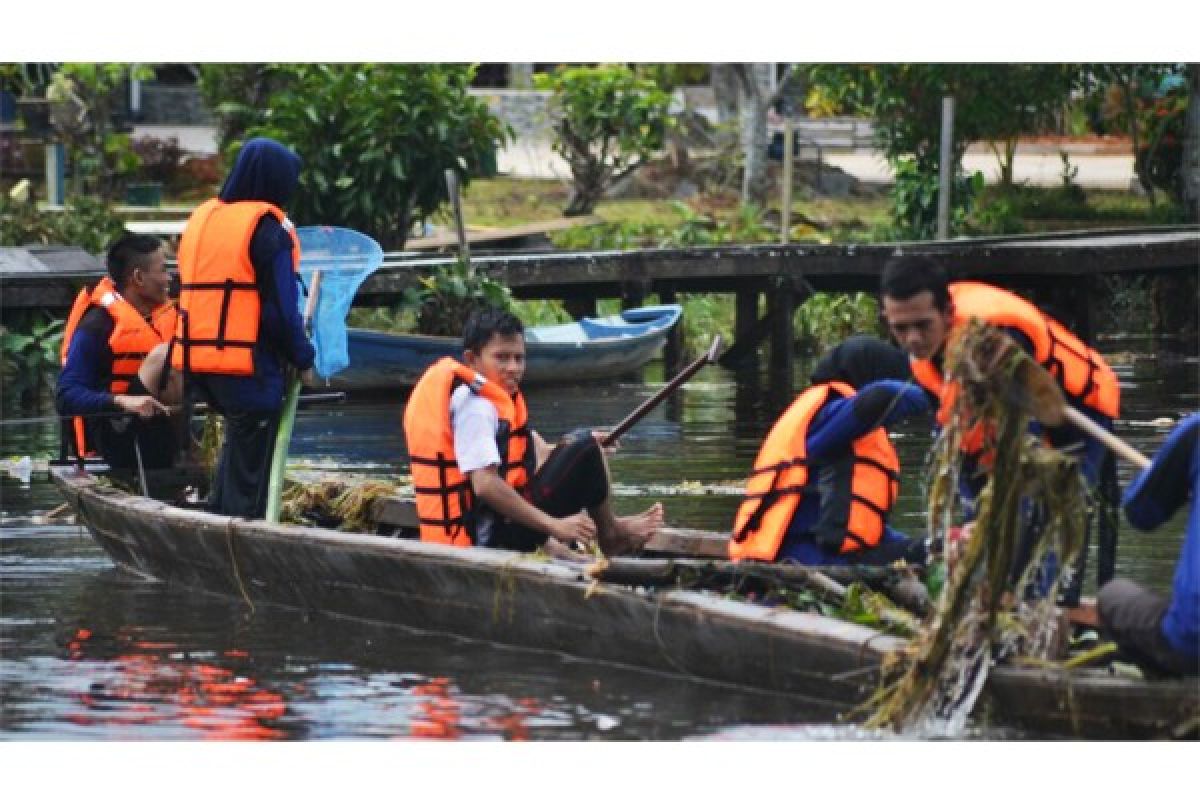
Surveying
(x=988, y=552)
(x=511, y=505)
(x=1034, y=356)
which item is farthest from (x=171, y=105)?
(x=988, y=552)

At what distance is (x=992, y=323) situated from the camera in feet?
25.1

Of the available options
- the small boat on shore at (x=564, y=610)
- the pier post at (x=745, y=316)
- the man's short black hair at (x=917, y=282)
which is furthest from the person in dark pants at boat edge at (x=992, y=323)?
the pier post at (x=745, y=316)

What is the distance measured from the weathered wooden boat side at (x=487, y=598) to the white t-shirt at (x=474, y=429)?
0.35m

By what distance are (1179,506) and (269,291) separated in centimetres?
448

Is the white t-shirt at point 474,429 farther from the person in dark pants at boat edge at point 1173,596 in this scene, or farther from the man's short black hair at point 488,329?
the person in dark pants at boat edge at point 1173,596

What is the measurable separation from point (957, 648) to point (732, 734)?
854 mm

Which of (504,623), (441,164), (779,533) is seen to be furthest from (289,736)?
(441,164)

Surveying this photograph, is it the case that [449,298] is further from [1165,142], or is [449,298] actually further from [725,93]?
[725,93]

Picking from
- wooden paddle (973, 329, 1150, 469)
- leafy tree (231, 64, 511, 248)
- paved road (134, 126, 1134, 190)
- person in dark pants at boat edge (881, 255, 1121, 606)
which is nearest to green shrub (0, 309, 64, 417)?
leafy tree (231, 64, 511, 248)

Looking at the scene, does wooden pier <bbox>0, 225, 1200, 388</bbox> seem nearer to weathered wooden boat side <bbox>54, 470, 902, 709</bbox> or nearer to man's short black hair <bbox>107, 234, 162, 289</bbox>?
man's short black hair <bbox>107, 234, 162, 289</bbox>

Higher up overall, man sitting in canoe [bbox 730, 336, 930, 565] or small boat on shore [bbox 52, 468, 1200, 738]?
man sitting in canoe [bbox 730, 336, 930, 565]

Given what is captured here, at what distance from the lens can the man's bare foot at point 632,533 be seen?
32.5ft

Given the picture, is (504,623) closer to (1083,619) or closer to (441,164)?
(1083,619)

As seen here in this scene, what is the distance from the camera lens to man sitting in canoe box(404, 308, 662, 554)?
369 inches
